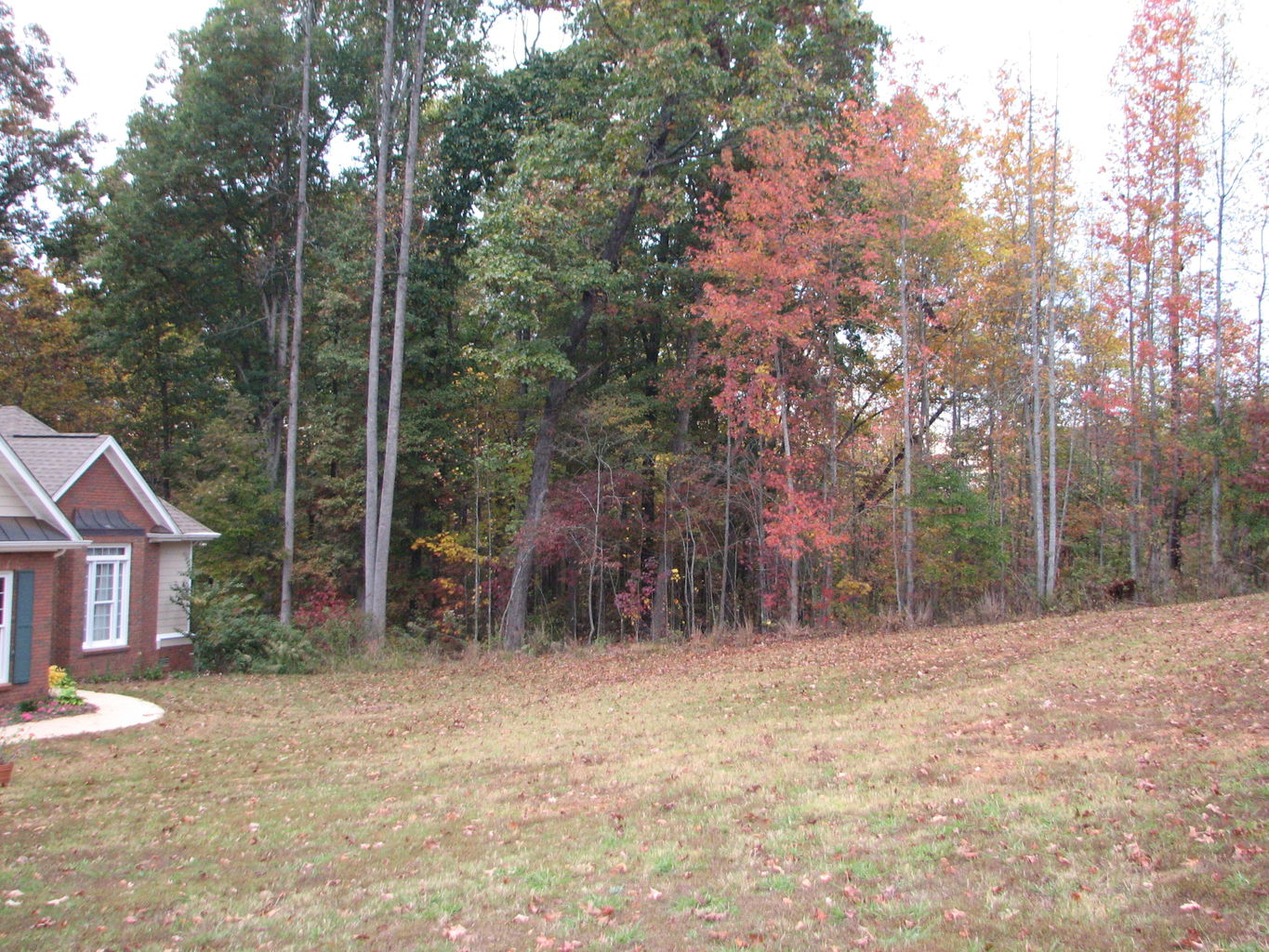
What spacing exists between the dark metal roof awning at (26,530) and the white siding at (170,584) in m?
6.12

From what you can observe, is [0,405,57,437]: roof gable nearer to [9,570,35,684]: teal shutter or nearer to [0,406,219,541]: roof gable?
[0,406,219,541]: roof gable

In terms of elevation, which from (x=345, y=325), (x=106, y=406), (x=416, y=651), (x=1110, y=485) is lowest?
(x=416, y=651)

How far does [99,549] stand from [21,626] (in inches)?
200

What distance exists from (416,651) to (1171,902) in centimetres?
1922

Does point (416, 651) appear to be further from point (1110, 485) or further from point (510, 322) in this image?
point (1110, 485)

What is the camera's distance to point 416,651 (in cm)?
2197

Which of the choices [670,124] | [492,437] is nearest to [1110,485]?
[670,124]

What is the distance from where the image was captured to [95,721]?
40.8 feet

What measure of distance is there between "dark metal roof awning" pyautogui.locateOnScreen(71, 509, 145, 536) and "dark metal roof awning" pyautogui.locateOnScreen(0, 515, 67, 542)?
3752 millimetres

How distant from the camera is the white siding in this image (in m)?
19.8

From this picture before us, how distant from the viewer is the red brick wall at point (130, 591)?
55.5 feet

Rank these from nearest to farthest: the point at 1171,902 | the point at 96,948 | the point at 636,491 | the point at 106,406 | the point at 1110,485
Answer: the point at 1171,902
the point at 96,948
the point at 636,491
the point at 1110,485
the point at 106,406

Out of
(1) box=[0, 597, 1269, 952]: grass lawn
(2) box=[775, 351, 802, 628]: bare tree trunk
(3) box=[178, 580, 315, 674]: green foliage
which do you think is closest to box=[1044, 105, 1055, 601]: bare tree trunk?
(2) box=[775, 351, 802, 628]: bare tree trunk

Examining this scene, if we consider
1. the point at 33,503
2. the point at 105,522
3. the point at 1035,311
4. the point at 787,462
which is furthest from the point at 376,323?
the point at 1035,311
